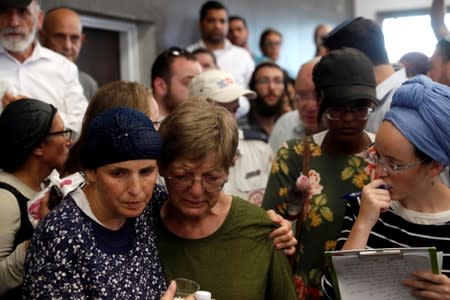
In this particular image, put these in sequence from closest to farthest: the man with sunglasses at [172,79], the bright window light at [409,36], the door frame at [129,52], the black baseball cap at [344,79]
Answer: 1. the black baseball cap at [344,79]
2. the man with sunglasses at [172,79]
3. the door frame at [129,52]
4. the bright window light at [409,36]

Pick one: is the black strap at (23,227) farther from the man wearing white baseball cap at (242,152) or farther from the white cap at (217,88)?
the white cap at (217,88)

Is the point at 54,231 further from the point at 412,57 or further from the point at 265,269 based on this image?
the point at 412,57

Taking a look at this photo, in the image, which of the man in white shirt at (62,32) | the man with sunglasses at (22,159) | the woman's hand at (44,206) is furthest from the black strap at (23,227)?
the man in white shirt at (62,32)

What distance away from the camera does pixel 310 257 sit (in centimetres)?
241

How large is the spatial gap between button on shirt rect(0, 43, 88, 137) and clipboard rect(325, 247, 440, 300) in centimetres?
189

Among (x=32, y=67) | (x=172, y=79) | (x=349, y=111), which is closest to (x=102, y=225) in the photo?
(x=349, y=111)

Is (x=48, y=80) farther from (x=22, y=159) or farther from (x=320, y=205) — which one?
(x=320, y=205)

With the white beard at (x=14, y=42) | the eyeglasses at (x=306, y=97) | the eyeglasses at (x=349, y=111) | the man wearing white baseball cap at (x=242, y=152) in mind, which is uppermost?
the white beard at (x=14, y=42)

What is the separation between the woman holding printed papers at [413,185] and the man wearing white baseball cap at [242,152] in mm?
1343

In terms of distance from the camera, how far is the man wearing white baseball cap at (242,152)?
10.7 feet

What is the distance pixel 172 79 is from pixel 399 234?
7.31 ft

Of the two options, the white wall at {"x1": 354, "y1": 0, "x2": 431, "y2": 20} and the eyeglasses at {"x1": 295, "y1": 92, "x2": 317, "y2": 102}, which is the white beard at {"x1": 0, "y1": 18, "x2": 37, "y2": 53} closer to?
the eyeglasses at {"x1": 295, "y1": 92, "x2": 317, "y2": 102}

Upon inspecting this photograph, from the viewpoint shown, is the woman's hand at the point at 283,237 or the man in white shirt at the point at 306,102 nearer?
the woman's hand at the point at 283,237

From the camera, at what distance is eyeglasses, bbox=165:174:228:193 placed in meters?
1.88
